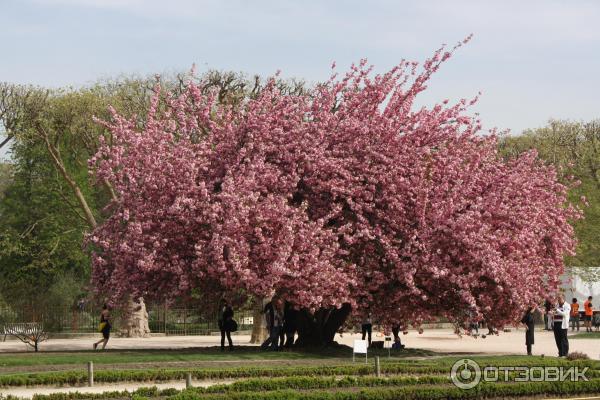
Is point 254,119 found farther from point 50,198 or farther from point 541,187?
point 50,198

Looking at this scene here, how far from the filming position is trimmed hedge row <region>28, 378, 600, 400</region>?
1998cm

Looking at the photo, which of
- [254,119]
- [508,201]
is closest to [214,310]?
[254,119]

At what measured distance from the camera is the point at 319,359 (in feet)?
102

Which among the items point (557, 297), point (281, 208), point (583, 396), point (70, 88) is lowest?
point (583, 396)

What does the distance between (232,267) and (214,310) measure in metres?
5.72

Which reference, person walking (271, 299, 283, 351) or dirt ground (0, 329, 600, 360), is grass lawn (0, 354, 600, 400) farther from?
dirt ground (0, 329, 600, 360)

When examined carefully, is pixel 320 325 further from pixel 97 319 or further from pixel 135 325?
pixel 97 319

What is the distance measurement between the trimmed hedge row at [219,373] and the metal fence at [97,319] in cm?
2347

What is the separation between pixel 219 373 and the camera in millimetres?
26172

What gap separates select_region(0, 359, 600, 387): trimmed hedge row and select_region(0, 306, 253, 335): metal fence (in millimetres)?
23467

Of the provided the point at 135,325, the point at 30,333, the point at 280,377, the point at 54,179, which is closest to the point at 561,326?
the point at 280,377

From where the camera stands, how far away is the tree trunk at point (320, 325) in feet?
119

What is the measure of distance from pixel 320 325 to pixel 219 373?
34.2 ft

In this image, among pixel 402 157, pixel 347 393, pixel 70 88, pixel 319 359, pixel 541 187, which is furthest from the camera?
pixel 70 88
